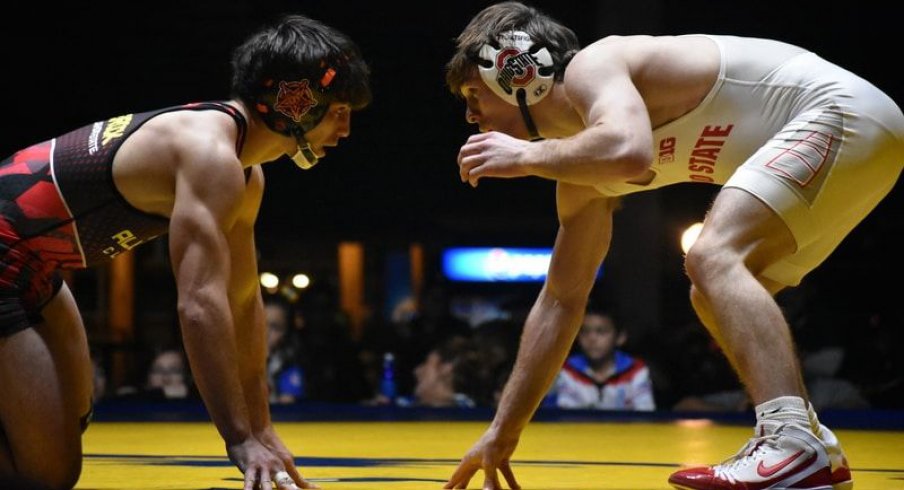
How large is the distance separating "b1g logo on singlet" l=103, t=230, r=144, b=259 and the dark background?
613 centimetres

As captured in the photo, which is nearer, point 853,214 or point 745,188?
point 745,188

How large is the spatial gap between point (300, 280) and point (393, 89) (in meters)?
1.93

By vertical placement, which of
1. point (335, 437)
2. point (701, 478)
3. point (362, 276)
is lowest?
point (362, 276)

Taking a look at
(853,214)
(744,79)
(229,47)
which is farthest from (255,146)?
(229,47)

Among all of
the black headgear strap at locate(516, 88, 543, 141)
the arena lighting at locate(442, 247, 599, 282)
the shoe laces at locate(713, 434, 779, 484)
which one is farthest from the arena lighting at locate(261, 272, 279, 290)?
the shoe laces at locate(713, 434, 779, 484)

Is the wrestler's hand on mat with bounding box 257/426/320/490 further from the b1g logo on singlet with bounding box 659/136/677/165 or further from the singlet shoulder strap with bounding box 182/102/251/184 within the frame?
the b1g logo on singlet with bounding box 659/136/677/165

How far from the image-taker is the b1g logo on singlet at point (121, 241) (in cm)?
298

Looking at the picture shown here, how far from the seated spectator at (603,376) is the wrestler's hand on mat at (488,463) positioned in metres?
2.73

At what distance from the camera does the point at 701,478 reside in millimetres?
2494

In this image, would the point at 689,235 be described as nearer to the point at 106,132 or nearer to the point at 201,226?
the point at 106,132

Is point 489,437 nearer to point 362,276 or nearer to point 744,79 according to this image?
point 744,79

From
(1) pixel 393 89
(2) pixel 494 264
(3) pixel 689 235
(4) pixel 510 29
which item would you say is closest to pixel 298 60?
(4) pixel 510 29

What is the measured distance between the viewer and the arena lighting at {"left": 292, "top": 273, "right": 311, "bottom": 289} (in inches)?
425

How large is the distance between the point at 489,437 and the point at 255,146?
0.89 m
